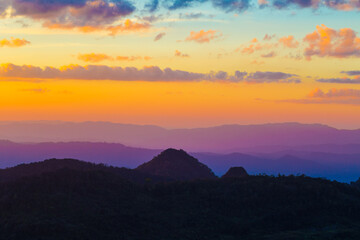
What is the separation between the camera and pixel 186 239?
1855 inches

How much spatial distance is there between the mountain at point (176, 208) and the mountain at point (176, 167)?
3913 cm

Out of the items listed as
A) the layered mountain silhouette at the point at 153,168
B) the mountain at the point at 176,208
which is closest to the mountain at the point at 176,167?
the layered mountain silhouette at the point at 153,168

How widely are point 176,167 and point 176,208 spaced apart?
52534 mm

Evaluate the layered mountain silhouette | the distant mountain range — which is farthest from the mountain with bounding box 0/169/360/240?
the layered mountain silhouette

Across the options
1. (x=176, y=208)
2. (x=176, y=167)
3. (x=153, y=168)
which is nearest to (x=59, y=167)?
(x=153, y=168)

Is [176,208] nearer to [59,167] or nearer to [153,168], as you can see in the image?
[59,167]

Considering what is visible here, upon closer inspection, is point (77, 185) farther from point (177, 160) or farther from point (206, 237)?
point (177, 160)

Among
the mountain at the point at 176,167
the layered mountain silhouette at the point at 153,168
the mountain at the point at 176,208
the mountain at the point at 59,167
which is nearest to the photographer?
the mountain at the point at 176,208

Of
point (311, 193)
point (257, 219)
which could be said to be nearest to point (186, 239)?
point (257, 219)

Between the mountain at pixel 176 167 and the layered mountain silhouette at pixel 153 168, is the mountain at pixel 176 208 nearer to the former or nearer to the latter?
the layered mountain silhouette at pixel 153 168

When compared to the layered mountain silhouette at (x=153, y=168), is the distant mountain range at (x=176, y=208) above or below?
below

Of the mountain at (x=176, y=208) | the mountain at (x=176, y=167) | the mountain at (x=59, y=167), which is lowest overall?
the mountain at (x=176, y=208)

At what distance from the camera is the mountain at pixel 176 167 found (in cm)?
10675

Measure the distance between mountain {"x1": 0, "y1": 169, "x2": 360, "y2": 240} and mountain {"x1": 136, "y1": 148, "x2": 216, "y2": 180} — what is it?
1540 inches
